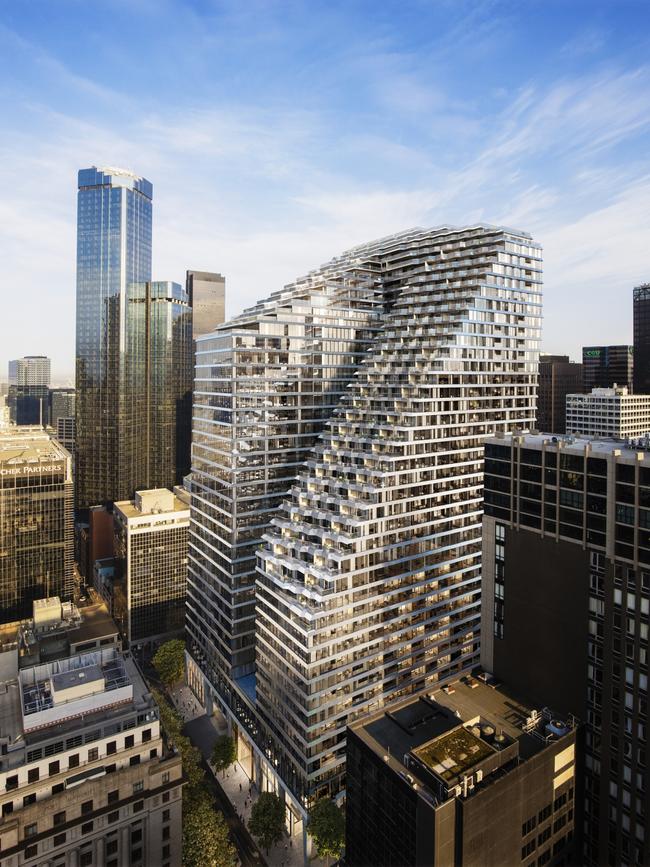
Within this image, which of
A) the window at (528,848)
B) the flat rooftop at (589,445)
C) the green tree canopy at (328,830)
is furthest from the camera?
the green tree canopy at (328,830)

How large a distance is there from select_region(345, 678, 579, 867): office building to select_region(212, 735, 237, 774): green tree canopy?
5170 centimetres

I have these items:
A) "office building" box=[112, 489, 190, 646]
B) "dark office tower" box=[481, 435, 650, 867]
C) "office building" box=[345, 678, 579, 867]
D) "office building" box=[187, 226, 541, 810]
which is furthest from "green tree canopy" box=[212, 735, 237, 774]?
"office building" box=[112, 489, 190, 646]

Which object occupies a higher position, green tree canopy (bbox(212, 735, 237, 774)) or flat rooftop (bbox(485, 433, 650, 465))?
flat rooftop (bbox(485, 433, 650, 465))

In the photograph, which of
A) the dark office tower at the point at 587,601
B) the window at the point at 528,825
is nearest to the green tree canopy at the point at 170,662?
the dark office tower at the point at 587,601

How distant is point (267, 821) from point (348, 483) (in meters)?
61.5

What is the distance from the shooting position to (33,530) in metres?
182

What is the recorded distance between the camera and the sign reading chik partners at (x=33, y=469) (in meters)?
178

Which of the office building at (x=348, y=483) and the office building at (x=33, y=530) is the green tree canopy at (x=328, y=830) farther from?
the office building at (x=33, y=530)

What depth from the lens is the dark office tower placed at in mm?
68625

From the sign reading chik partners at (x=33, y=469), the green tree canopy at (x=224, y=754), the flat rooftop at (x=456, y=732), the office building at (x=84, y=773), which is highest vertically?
the sign reading chik partners at (x=33, y=469)

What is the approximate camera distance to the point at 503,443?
85688mm

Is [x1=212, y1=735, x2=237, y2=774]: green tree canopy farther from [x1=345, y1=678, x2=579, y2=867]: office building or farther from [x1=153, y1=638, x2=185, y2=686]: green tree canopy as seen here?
[x1=345, y1=678, x2=579, y2=867]: office building

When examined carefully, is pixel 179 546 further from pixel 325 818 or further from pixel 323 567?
pixel 325 818

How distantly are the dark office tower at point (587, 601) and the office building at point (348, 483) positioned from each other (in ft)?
88.7
